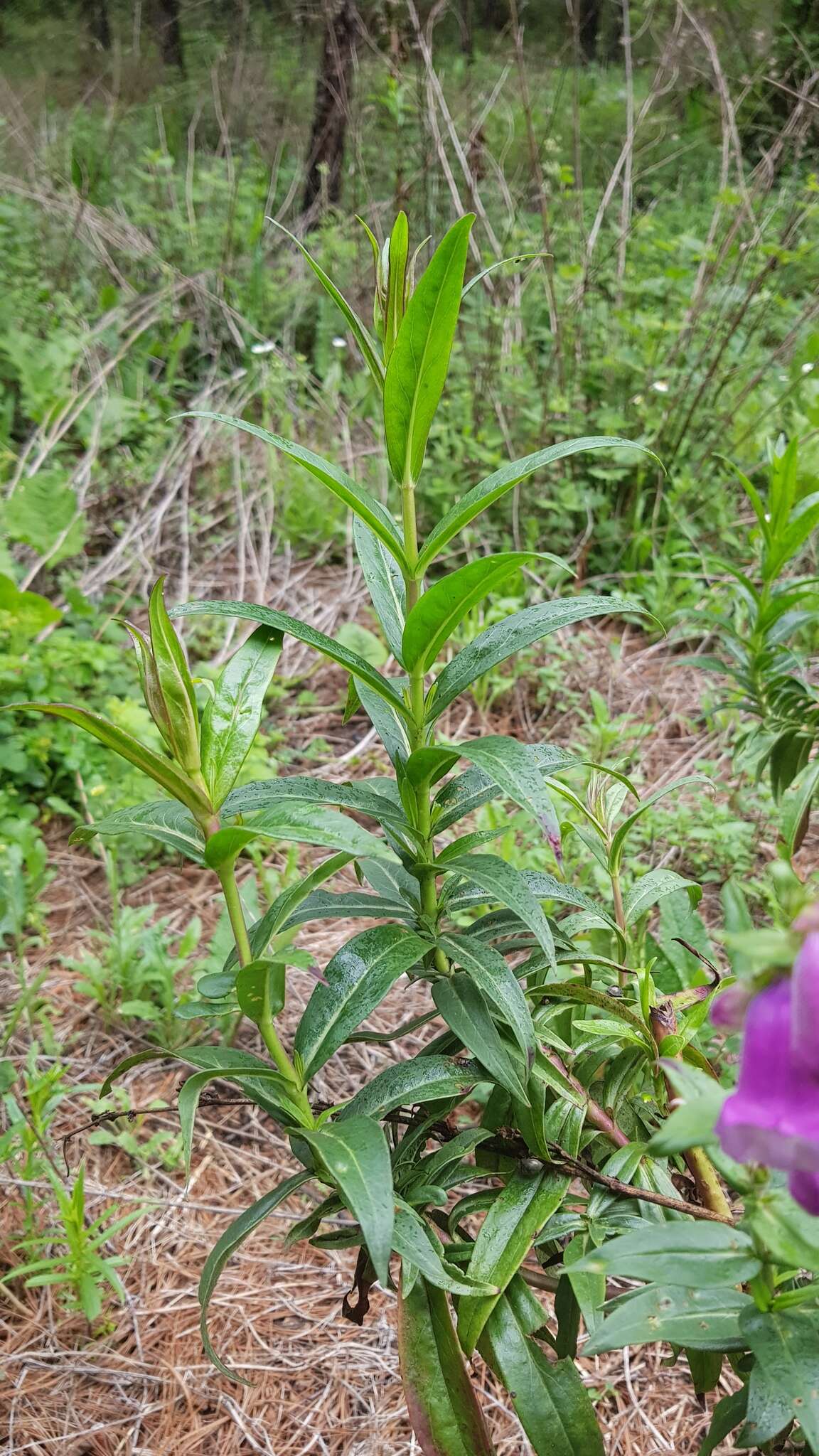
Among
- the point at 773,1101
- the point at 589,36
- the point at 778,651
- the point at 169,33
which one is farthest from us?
the point at 589,36

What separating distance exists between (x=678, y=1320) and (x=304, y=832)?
1.50ft

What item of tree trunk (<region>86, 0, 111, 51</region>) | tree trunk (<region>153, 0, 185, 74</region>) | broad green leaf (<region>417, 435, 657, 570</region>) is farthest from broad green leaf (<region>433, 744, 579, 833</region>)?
tree trunk (<region>86, 0, 111, 51</region>)

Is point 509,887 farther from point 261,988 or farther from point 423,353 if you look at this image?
point 423,353

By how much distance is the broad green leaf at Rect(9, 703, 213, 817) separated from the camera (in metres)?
0.74

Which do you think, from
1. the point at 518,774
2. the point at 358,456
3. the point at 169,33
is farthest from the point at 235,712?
the point at 169,33

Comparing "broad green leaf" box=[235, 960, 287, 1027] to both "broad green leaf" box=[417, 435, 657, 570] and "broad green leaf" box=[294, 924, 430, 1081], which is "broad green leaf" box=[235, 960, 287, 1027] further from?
"broad green leaf" box=[417, 435, 657, 570]

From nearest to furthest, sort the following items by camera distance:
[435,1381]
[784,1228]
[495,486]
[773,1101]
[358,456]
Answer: [773,1101] < [784,1228] < [495,486] < [435,1381] < [358,456]

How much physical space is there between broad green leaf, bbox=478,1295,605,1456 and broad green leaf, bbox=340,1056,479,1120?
221 millimetres

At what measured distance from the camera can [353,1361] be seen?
4.46 ft

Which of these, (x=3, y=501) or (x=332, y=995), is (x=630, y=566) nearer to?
(x=3, y=501)

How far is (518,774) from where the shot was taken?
727 millimetres

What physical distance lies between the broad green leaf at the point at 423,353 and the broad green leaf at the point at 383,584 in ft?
0.39

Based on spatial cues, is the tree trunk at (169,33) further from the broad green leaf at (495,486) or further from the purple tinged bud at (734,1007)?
the purple tinged bud at (734,1007)

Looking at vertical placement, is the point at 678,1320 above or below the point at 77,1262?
above
